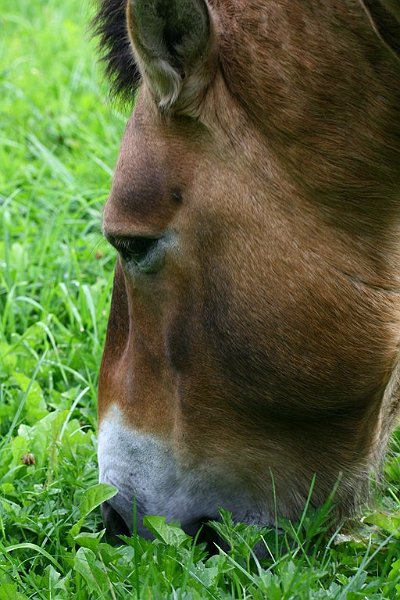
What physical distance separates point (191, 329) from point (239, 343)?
5.1 inches

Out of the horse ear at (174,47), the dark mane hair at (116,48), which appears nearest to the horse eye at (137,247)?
the horse ear at (174,47)

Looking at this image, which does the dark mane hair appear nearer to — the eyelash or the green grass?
the green grass

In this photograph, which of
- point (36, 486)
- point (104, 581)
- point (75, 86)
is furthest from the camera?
point (75, 86)

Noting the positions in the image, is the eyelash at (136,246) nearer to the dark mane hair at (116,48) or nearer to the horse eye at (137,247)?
the horse eye at (137,247)

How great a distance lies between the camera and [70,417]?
11.5 ft

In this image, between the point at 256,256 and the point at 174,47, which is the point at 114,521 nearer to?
the point at 256,256

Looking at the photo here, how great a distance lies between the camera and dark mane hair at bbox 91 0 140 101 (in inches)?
114

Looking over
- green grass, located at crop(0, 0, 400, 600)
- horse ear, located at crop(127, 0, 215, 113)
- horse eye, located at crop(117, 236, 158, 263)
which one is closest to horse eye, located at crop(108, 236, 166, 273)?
horse eye, located at crop(117, 236, 158, 263)

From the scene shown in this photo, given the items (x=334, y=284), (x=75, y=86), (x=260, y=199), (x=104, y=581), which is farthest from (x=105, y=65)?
(x=75, y=86)

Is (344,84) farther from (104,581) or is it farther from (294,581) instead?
(104,581)

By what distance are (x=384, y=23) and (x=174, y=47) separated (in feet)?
1.54

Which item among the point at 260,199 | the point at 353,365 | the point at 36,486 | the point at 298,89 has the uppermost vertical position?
the point at 298,89

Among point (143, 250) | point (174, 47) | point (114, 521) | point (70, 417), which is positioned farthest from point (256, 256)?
point (70, 417)

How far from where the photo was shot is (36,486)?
2996mm
